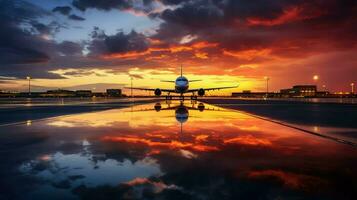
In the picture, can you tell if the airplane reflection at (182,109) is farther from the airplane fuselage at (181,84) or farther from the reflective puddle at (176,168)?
the airplane fuselage at (181,84)

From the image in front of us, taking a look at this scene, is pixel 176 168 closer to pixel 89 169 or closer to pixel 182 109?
pixel 89 169

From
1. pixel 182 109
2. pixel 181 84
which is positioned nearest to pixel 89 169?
pixel 182 109

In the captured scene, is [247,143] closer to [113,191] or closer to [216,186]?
[216,186]

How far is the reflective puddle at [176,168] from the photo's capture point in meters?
5.70

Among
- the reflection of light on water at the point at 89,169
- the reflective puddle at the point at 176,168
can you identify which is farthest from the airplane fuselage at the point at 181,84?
the reflection of light on water at the point at 89,169

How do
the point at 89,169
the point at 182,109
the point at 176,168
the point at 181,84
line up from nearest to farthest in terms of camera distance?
1. the point at 89,169
2. the point at 176,168
3. the point at 182,109
4. the point at 181,84

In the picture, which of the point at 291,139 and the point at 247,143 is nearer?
the point at 247,143

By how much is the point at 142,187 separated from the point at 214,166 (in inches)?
94.9

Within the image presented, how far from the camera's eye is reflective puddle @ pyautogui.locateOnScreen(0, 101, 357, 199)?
5695mm

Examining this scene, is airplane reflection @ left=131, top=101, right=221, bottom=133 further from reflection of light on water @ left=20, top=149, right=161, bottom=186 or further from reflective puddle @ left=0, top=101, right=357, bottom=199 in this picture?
reflection of light on water @ left=20, top=149, right=161, bottom=186

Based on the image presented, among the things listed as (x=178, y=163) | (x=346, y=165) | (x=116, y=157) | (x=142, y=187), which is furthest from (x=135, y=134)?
(x=346, y=165)

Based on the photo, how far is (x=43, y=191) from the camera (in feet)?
18.7

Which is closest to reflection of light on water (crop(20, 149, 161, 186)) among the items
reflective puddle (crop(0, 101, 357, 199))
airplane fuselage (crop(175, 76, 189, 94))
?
reflective puddle (crop(0, 101, 357, 199))

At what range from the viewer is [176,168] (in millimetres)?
7512
